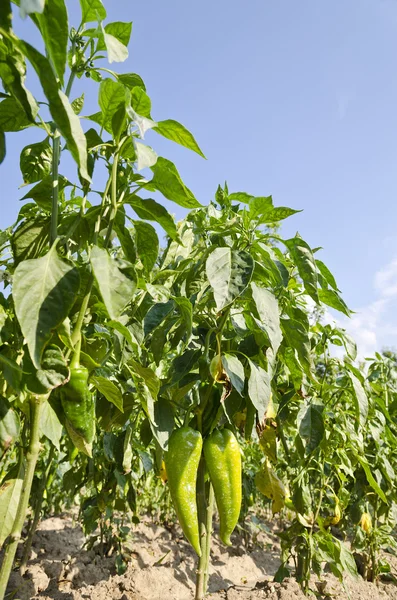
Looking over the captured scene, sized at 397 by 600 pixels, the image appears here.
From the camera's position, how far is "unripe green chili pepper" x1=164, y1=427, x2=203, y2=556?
106 centimetres

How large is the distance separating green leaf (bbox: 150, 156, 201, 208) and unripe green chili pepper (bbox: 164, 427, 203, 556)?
57 centimetres

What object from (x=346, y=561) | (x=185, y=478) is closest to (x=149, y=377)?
(x=185, y=478)

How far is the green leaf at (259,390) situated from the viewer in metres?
1.13

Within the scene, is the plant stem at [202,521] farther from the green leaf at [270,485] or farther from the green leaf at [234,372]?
the green leaf at [270,485]

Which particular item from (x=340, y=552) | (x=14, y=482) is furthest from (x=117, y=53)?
(x=340, y=552)

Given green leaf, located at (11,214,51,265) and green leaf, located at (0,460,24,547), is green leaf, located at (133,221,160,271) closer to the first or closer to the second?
green leaf, located at (11,214,51,265)

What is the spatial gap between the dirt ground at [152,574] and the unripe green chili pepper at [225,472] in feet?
4.08

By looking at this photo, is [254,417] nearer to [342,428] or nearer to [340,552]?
[342,428]

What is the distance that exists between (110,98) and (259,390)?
2.52 ft

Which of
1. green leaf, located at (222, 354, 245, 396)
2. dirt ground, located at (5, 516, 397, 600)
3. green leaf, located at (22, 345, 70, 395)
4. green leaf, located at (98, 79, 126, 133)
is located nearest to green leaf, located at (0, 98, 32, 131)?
green leaf, located at (98, 79, 126, 133)

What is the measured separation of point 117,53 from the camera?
0.91m

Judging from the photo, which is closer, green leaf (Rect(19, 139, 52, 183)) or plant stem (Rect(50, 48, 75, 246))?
plant stem (Rect(50, 48, 75, 246))

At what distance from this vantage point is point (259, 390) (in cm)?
115

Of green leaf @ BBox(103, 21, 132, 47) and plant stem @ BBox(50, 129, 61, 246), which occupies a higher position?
green leaf @ BBox(103, 21, 132, 47)
